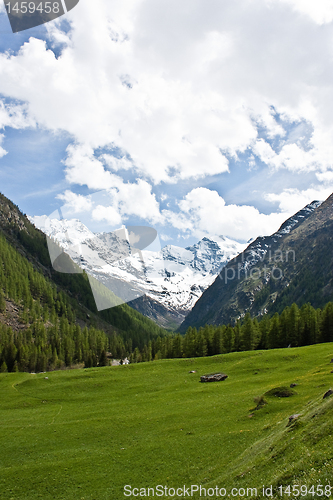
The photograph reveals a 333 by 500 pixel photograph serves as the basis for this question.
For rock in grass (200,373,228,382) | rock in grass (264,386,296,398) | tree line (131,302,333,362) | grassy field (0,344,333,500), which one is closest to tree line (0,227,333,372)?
tree line (131,302,333,362)

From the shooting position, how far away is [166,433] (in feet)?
107

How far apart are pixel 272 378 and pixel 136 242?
3319 centimetres

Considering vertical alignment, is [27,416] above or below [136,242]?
below

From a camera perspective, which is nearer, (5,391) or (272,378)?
(272,378)

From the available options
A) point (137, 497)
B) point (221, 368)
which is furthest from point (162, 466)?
point (221, 368)

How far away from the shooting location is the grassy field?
18297mm

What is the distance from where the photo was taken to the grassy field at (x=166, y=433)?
18297mm

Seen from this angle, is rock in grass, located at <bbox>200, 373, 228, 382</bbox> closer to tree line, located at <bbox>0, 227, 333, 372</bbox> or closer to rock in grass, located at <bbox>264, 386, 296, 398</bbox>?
rock in grass, located at <bbox>264, 386, 296, 398</bbox>

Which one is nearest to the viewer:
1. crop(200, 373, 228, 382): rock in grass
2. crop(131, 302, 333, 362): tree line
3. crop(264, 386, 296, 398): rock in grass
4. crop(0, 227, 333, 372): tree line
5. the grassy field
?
the grassy field

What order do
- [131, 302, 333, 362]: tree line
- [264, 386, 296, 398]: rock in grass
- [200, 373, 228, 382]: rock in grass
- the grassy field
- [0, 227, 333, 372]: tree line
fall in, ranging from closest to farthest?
the grassy field, [264, 386, 296, 398]: rock in grass, [200, 373, 228, 382]: rock in grass, [131, 302, 333, 362]: tree line, [0, 227, 333, 372]: tree line

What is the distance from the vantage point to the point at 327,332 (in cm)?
A: 8662

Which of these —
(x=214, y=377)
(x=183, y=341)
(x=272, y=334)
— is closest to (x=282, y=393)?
(x=214, y=377)

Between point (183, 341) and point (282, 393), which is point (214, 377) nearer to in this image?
point (282, 393)

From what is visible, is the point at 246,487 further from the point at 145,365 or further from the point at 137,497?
the point at 145,365
